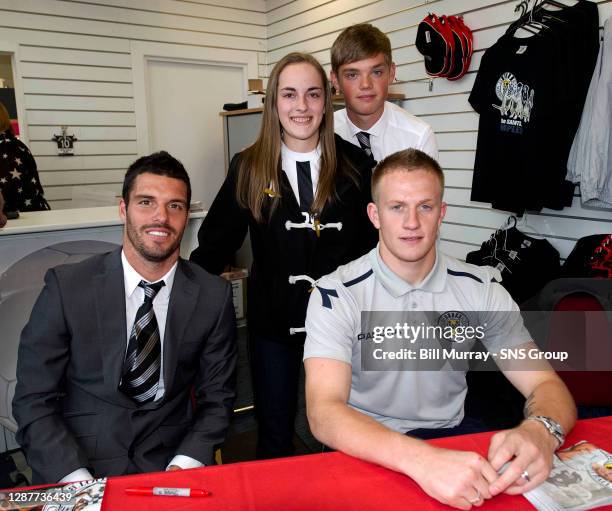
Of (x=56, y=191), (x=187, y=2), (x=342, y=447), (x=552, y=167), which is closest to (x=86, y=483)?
(x=342, y=447)

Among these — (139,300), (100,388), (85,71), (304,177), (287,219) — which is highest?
(85,71)

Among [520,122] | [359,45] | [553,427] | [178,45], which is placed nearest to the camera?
[553,427]

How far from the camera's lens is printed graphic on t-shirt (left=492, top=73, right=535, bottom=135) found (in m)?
3.19

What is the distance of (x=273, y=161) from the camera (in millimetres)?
1975

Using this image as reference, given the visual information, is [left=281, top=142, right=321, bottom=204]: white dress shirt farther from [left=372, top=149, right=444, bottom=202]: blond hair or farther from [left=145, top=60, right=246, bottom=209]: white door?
[left=145, top=60, right=246, bottom=209]: white door

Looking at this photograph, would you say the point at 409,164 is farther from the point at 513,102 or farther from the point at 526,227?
the point at 526,227

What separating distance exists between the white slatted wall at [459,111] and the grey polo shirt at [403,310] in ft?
6.81

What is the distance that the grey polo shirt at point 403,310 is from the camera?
59.7 inches

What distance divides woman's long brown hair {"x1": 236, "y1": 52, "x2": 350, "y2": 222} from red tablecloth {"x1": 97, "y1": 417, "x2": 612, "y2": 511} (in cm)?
109

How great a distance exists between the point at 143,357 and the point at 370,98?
57.2 inches

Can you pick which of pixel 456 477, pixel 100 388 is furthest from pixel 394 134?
pixel 456 477

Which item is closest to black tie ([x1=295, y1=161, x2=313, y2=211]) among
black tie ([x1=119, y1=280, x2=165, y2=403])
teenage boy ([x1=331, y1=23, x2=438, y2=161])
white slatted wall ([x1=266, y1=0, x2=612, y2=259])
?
teenage boy ([x1=331, y1=23, x2=438, y2=161])

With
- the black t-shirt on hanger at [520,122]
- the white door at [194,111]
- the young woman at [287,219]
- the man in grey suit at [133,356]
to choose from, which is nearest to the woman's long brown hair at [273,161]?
the young woman at [287,219]

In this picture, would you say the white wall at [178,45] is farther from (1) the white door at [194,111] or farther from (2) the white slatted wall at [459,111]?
(1) the white door at [194,111]
